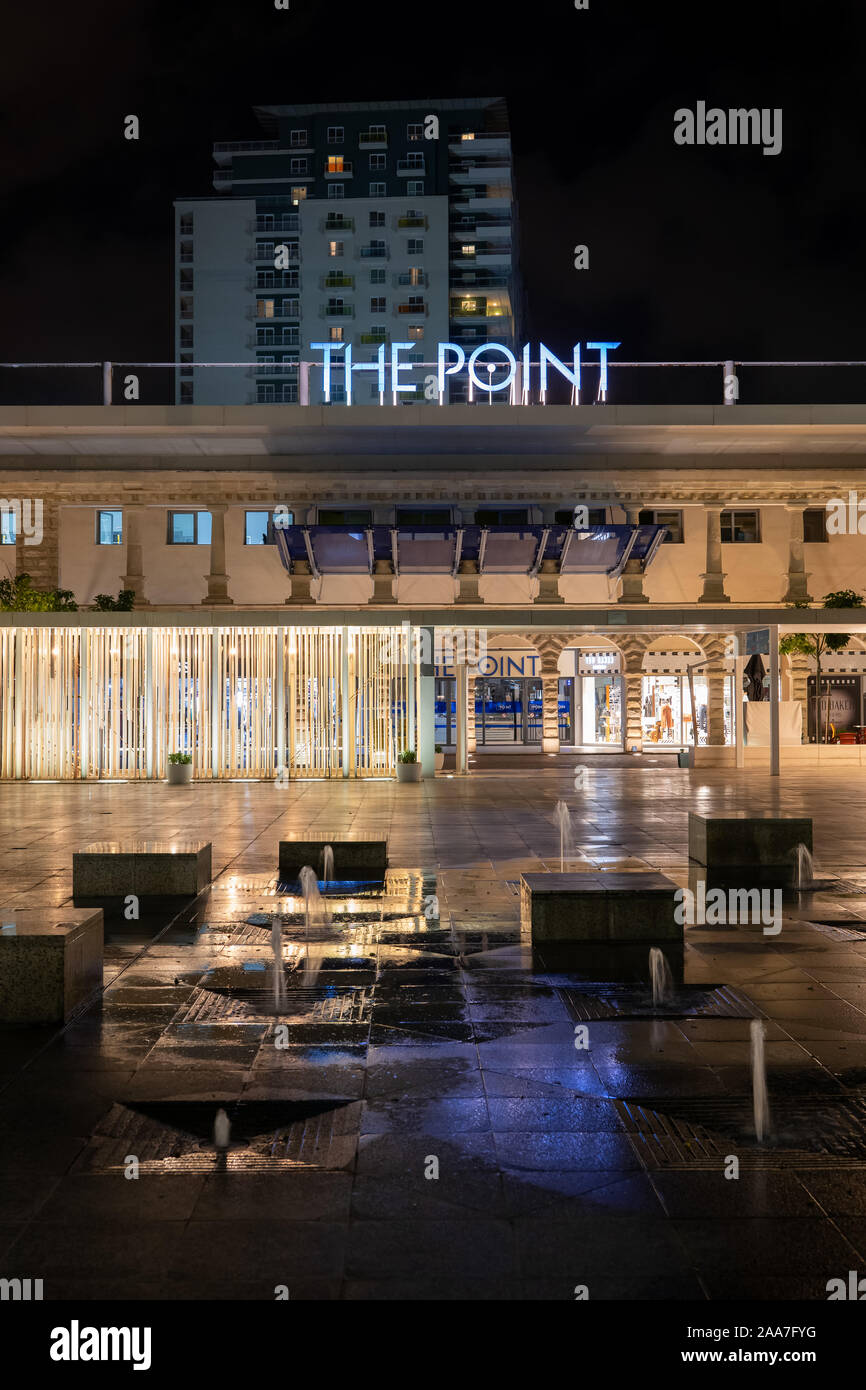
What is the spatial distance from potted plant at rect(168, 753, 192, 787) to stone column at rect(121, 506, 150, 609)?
13442 mm

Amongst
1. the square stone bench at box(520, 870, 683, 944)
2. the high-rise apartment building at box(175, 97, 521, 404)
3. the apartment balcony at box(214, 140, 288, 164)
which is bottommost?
the square stone bench at box(520, 870, 683, 944)

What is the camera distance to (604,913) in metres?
8.63

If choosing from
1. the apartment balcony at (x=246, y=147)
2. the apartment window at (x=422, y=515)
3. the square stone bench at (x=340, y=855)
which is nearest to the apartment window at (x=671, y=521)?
the apartment window at (x=422, y=515)

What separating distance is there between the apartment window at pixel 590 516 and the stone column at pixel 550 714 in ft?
16.5

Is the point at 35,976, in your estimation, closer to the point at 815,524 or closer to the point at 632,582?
the point at 632,582

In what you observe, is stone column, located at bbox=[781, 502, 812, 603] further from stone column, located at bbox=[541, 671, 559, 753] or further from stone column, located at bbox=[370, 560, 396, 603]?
stone column, located at bbox=[370, 560, 396, 603]

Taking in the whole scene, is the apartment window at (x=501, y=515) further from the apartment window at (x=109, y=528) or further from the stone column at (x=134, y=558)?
the apartment window at (x=109, y=528)

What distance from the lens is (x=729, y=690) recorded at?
37594 mm

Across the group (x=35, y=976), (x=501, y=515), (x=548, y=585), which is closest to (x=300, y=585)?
(x=501, y=515)

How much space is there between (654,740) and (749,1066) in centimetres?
3379

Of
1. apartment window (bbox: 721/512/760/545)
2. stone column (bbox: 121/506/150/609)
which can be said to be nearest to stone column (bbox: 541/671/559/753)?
apartment window (bbox: 721/512/760/545)

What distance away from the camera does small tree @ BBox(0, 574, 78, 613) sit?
→ 29.5m

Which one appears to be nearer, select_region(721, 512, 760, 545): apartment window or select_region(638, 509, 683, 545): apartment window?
select_region(638, 509, 683, 545): apartment window
